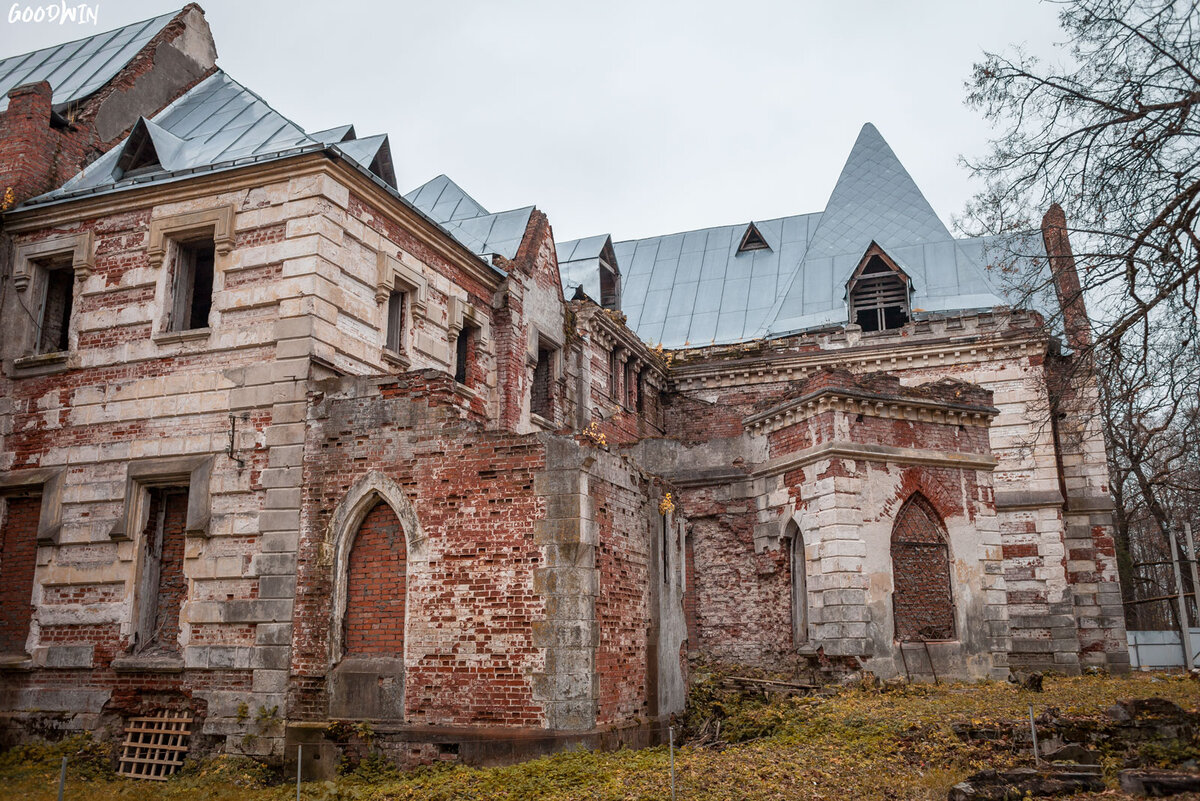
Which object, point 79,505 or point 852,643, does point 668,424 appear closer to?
point 852,643

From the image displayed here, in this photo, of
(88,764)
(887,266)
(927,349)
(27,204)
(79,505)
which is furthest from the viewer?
(887,266)

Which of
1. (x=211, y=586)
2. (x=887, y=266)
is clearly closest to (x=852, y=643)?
(x=211, y=586)

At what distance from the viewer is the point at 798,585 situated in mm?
18266

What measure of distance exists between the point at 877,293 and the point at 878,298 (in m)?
0.18

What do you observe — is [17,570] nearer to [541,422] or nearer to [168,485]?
[168,485]

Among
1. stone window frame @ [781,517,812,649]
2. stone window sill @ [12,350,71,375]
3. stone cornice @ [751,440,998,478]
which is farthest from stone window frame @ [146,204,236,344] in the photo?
stone window frame @ [781,517,812,649]

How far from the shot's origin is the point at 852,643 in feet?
53.6

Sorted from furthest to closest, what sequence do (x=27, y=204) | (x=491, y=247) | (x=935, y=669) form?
(x=491, y=247), (x=935, y=669), (x=27, y=204)

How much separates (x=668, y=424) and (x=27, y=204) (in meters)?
16.4

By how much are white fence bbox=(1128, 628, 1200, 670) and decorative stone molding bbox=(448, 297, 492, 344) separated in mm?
19979

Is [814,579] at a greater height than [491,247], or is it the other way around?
[491,247]

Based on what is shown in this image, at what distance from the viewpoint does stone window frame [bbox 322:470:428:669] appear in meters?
12.3

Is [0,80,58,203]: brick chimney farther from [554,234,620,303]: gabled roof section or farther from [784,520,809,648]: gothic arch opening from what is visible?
[784,520,809,648]: gothic arch opening

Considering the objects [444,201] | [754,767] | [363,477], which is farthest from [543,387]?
[754,767]
